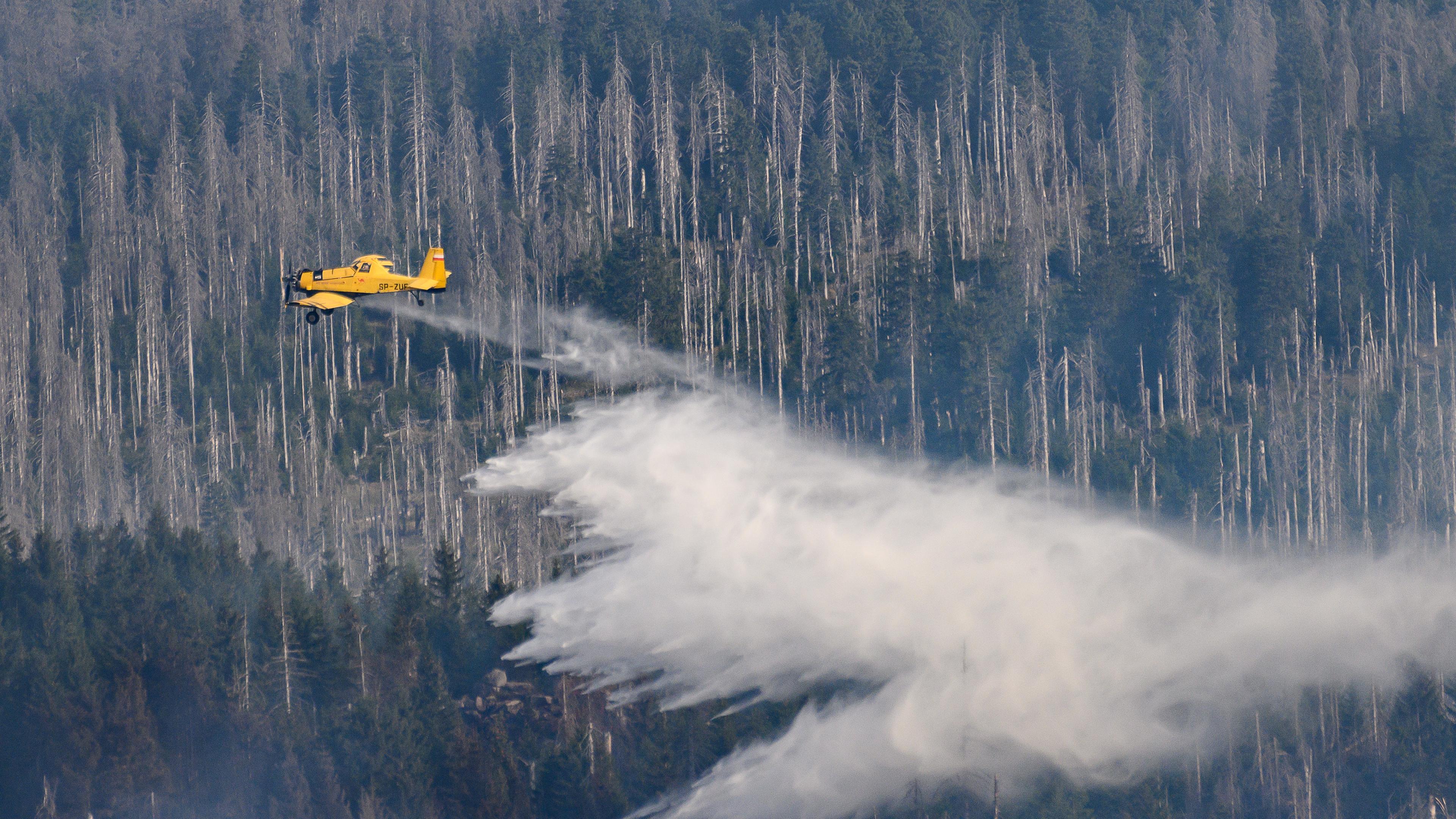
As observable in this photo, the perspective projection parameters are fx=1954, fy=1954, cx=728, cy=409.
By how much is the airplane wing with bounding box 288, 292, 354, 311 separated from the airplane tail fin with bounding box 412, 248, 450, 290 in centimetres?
185

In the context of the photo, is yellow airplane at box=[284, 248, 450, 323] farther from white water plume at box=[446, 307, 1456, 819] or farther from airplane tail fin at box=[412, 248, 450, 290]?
white water plume at box=[446, 307, 1456, 819]

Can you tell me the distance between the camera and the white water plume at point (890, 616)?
6022 centimetres

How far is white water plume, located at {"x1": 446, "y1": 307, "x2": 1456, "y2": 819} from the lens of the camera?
6022 centimetres

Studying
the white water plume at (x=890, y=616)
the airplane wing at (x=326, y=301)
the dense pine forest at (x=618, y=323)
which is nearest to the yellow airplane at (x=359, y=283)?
the airplane wing at (x=326, y=301)

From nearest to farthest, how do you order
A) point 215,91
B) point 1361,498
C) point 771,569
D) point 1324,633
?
point 771,569 → point 1324,633 → point 1361,498 → point 215,91

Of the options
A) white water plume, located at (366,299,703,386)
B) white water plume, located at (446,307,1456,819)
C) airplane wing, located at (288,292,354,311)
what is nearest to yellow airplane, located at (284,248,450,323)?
airplane wing, located at (288,292,354,311)

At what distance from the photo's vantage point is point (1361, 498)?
8581 cm

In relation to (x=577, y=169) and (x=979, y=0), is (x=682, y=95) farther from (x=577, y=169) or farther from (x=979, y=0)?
(x=979, y=0)

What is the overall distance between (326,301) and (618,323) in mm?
31450

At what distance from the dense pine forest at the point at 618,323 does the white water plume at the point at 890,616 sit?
→ 6.28 feet

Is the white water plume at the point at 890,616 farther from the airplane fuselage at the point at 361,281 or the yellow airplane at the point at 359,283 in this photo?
the airplane fuselage at the point at 361,281

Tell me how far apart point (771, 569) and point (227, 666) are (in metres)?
21.5

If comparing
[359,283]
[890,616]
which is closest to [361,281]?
[359,283]

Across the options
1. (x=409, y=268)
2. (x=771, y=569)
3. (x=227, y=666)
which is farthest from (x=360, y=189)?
(x=771, y=569)
